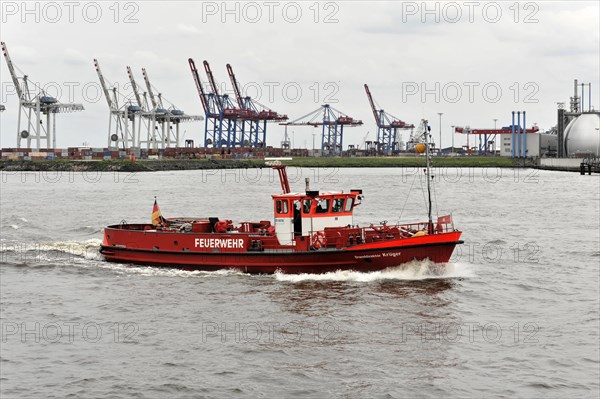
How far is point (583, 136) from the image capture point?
490 feet

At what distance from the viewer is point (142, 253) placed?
110ft

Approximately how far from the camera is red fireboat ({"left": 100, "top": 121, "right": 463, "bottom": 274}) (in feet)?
97.3

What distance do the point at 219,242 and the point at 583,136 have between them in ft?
430

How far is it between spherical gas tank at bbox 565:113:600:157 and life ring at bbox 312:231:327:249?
126 metres

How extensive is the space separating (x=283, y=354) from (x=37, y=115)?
528 feet

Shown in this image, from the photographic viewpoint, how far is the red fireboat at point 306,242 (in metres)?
29.7

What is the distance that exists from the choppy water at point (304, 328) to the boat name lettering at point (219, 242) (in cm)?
125

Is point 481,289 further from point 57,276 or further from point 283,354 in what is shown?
point 57,276

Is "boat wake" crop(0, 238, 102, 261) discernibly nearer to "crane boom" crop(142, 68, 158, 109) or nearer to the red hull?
the red hull

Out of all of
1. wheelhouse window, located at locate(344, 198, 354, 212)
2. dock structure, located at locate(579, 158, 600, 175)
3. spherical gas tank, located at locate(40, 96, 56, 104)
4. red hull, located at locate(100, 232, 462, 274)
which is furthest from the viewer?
spherical gas tank, located at locate(40, 96, 56, 104)

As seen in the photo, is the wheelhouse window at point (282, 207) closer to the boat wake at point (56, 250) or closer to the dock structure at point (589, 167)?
the boat wake at point (56, 250)

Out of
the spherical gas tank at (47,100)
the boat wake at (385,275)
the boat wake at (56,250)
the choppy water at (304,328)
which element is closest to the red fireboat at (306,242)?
the boat wake at (385,275)

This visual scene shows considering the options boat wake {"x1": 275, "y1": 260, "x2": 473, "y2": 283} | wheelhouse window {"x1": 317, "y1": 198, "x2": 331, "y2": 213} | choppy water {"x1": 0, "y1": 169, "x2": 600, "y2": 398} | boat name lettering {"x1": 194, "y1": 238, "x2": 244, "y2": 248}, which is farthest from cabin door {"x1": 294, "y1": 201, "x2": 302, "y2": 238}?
boat name lettering {"x1": 194, "y1": 238, "x2": 244, "y2": 248}

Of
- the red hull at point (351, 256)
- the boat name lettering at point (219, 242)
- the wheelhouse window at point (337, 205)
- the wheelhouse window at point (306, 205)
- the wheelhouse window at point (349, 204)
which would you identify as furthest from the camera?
the boat name lettering at point (219, 242)
